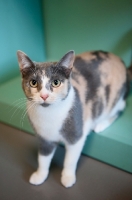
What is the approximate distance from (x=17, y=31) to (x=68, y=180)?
103 cm

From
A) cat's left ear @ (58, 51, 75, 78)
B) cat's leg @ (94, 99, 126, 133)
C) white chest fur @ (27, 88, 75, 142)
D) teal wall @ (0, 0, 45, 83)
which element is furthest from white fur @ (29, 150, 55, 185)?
teal wall @ (0, 0, 45, 83)

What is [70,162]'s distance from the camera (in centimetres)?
85

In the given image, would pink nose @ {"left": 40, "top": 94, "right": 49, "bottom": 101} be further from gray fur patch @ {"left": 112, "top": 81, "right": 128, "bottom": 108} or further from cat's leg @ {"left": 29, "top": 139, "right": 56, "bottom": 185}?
gray fur patch @ {"left": 112, "top": 81, "right": 128, "bottom": 108}

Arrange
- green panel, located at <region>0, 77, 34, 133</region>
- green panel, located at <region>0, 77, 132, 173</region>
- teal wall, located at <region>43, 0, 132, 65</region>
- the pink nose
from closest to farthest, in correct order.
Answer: the pink nose → green panel, located at <region>0, 77, 132, 173</region> → green panel, located at <region>0, 77, 34, 133</region> → teal wall, located at <region>43, 0, 132, 65</region>

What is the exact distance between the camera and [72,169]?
34.2 inches

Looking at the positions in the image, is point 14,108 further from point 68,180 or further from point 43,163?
point 68,180

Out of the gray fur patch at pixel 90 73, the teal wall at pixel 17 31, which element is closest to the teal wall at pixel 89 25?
the teal wall at pixel 17 31

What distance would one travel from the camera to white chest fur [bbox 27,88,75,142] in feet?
2.41

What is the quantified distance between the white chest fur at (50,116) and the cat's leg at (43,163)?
79 mm

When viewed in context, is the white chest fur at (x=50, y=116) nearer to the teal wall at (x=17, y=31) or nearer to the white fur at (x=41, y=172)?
the white fur at (x=41, y=172)

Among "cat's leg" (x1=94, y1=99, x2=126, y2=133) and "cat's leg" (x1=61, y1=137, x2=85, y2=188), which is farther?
"cat's leg" (x1=94, y1=99, x2=126, y2=133)

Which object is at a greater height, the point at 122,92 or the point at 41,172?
the point at 122,92

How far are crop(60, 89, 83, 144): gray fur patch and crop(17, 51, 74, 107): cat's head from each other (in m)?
0.10

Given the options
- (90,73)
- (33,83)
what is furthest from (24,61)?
(90,73)
